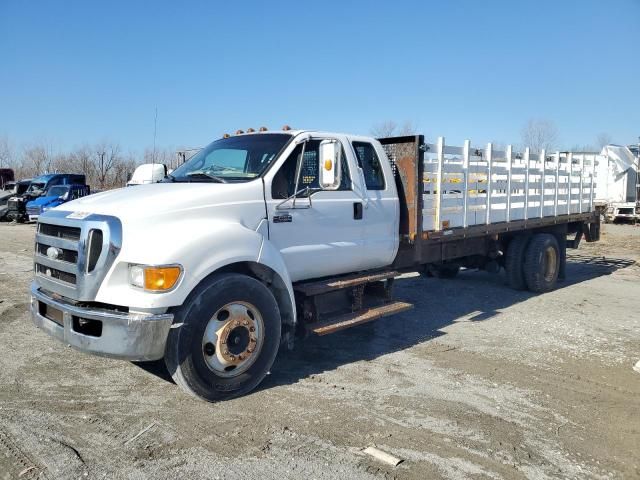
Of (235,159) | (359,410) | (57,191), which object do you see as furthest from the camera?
(57,191)

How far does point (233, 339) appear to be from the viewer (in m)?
4.31

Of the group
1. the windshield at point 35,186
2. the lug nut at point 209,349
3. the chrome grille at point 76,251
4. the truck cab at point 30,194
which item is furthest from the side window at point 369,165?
the windshield at point 35,186

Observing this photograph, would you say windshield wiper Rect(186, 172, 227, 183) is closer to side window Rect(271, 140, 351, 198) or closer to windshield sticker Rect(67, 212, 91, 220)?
side window Rect(271, 140, 351, 198)

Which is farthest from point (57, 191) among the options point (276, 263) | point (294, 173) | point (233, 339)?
point (233, 339)

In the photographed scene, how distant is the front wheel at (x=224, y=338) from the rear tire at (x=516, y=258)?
5736 mm

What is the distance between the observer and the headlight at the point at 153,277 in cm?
382

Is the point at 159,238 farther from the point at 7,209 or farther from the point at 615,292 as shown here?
the point at 7,209

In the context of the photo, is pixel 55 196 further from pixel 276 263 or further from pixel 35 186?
pixel 276 263

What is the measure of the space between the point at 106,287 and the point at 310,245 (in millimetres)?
1927

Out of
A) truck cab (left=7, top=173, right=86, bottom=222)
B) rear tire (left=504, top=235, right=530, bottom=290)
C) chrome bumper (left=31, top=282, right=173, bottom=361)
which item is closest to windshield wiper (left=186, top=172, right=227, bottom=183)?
chrome bumper (left=31, top=282, right=173, bottom=361)

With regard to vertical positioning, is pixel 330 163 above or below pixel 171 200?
above

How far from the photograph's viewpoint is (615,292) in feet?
30.4

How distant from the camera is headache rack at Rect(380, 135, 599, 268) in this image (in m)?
6.16

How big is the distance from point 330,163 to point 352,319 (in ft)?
5.27
